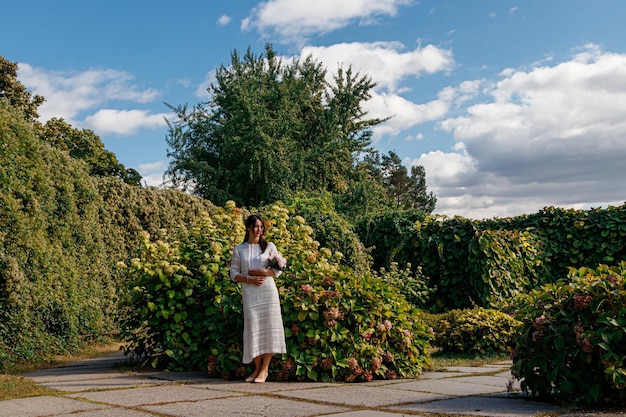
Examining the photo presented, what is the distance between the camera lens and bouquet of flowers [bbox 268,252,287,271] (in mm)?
5953

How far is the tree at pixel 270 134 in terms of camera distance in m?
20.9

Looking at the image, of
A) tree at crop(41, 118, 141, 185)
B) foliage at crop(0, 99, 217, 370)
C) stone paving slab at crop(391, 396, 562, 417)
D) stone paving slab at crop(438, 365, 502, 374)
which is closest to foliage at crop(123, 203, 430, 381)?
stone paving slab at crop(438, 365, 502, 374)

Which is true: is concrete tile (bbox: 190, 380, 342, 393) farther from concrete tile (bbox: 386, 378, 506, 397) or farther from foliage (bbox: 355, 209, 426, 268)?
foliage (bbox: 355, 209, 426, 268)

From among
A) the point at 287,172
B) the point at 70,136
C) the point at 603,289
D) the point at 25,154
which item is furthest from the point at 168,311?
the point at 70,136

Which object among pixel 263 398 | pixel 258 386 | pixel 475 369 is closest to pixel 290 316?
pixel 258 386

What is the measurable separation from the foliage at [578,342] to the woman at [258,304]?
7.03 ft

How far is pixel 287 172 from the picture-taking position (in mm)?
20812

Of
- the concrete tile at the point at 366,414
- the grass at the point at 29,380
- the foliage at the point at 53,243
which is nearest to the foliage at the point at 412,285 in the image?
the foliage at the point at 53,243

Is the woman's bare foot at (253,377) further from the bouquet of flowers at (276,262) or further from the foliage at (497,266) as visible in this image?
the foliage at (497,266)

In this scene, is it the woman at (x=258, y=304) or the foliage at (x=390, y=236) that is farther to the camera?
the foliage at (x=390, y=236)

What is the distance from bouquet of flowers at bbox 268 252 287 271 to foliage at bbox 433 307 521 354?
11.2 ft

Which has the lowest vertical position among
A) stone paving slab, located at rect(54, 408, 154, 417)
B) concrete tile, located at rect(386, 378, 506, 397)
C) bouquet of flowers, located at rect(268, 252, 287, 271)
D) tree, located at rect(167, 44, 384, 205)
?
concrete tile, located at rect(386, 378, 506, 397)

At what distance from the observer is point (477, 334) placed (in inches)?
327

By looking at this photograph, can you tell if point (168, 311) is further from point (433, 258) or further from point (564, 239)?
point (564, 239)
